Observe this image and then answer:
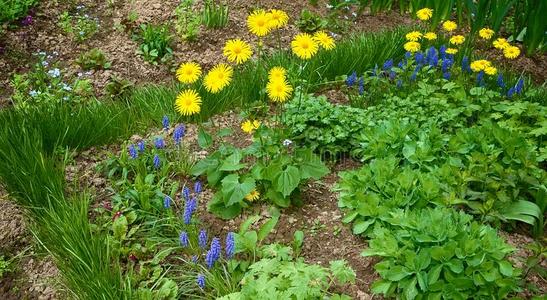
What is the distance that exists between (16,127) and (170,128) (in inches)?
31.5

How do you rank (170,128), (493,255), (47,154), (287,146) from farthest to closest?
(170,128)
(47,154)
(287,146)
(493,255)

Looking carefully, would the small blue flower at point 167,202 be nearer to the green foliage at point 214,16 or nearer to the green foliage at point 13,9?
the green foliage at point 214,16

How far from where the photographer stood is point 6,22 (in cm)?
446

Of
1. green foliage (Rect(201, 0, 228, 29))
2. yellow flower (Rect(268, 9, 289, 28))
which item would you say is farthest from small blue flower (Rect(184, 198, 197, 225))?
green foliage (Rect(201, 0, 228, 29))

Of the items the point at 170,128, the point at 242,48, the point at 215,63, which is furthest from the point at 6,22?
the point at 242,48

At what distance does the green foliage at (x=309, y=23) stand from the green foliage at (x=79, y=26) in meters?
1.62

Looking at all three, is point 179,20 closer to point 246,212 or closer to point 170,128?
point 170,128

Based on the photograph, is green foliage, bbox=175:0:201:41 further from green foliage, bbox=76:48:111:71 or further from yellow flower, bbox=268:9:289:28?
yellow flower, bbox=268:9:289:28

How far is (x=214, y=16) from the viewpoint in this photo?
436 centimetres

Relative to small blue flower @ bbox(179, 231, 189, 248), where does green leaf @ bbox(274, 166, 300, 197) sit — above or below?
above

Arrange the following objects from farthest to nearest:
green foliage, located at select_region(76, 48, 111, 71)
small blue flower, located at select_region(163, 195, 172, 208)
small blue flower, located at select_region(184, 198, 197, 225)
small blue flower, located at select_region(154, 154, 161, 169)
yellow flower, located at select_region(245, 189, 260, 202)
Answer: green foliage, located at select_region(76, 48, 111, 71)
small blue flower, located at select_region(154, 154, 161, 169)
yellow flower, located at select_region(245, 189, 260, 202)
small blue flower, located at select_region(163, 195, 172, 208)
small blue flower, located at select_region(184, 198, 197, 225)

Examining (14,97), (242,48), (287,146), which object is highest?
(242,48)

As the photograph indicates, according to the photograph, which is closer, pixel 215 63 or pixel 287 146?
pixel 287 146

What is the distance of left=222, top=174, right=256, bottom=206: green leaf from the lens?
2.51 meters
